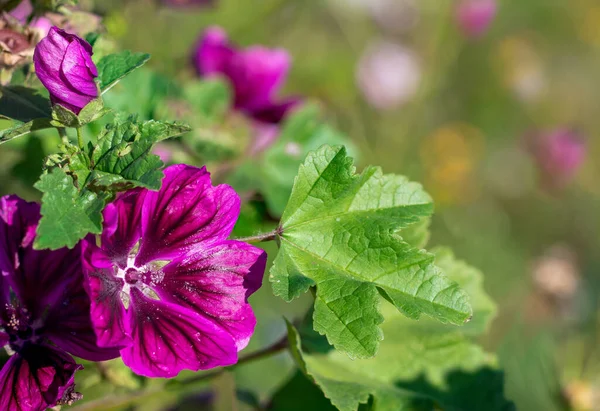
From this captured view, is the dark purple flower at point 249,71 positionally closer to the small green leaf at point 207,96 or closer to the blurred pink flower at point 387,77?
the small green leaf at point 207,96

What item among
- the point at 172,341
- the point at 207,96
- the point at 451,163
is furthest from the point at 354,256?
the point at 451,163

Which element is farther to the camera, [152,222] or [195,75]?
[195,75]

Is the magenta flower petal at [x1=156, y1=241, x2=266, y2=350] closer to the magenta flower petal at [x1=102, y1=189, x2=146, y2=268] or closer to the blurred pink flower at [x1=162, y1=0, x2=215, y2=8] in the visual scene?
the magenta flower petal at [x1=102, y1=189, x2=146, y2=268]

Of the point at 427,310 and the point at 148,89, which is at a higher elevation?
the point at 427,310

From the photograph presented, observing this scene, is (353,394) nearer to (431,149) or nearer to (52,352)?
(52,352)

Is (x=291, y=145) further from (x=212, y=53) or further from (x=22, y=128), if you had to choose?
(x=22, y=128)

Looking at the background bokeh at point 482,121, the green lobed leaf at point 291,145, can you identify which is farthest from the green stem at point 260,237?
the background bokeh at point 482,121

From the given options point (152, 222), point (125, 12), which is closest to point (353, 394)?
point (152, 222)
